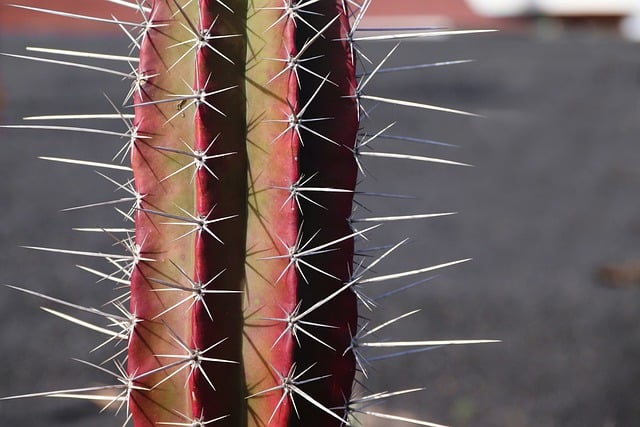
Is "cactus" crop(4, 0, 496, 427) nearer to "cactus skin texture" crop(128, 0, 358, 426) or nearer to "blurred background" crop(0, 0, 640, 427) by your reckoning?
"cactus skin texture" crop(128, 0, 358, 426)

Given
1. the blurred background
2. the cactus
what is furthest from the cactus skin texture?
the blurred background

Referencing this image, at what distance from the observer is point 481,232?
618 centimetres

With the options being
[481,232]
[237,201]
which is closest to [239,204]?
[237,201]

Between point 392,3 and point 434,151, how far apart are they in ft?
31.9

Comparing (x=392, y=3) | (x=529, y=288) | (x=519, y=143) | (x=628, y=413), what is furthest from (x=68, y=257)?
(x=392, y=3)

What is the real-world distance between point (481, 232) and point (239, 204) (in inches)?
186

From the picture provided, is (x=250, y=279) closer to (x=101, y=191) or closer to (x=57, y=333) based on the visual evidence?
(x=57, y=333)

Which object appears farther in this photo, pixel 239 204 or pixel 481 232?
pixel 481 232

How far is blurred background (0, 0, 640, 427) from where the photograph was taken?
385 cm

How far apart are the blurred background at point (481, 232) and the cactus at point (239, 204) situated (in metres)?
0.58

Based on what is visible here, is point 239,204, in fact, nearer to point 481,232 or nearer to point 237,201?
point 237,201

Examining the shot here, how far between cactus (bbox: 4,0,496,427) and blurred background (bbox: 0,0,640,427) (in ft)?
1.91

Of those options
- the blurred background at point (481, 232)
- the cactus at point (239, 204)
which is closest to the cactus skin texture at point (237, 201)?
the cactus at point (239, 204)

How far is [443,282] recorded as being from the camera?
16.9ft
